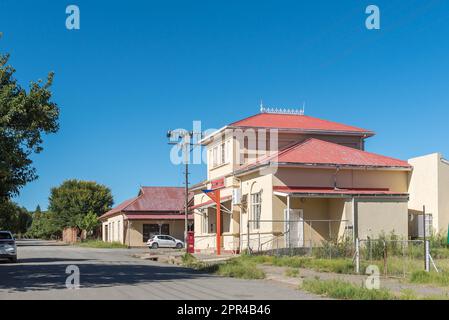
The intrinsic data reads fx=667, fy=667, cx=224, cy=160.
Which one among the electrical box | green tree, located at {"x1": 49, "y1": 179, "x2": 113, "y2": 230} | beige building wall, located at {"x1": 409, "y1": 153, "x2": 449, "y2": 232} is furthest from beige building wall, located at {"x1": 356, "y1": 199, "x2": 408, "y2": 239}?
green tree, located at {"x1": 49, "y1": 179, "x2": 113, "y2": 230}

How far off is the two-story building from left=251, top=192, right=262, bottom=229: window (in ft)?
0.19

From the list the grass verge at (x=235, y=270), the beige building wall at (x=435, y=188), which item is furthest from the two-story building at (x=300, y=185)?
the grass verge at (x=235, y=270)

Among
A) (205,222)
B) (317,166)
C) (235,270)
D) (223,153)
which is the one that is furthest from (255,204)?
(235,270)

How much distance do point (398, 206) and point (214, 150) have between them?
50.5ft

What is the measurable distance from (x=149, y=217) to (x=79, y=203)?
27674 mm

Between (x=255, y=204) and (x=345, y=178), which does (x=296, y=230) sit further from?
(x=345, y=178)

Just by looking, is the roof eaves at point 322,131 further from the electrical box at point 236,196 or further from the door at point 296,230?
the door at point 296,230

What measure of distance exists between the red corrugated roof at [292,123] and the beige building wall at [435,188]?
7.30 meters

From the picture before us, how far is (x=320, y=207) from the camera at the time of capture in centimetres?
3638

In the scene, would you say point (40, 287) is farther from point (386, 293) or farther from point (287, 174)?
point (287, 174)

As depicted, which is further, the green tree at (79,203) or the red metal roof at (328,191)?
the green tree at (79,203)

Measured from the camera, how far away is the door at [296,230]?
35.1 m

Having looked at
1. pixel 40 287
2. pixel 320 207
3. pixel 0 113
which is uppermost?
pixel 0 113
